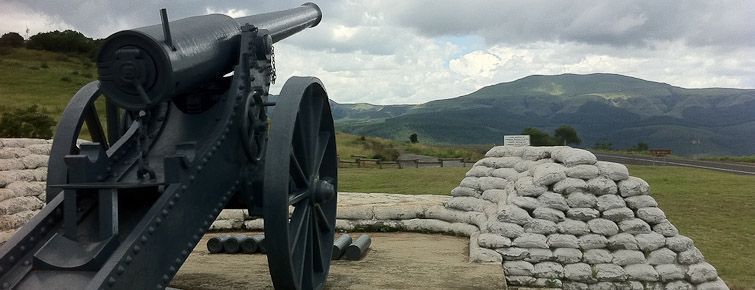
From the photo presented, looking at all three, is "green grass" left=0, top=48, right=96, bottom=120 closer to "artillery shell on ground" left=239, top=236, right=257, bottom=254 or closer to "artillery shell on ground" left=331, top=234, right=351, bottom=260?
"artillery shell on ground" left=239, top=236, right=257, bottom=254

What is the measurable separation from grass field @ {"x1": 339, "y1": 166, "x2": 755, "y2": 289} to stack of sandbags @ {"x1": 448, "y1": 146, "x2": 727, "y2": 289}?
122 cm

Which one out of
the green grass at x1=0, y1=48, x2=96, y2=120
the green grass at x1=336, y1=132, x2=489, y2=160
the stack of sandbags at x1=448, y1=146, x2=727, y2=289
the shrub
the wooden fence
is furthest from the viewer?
the green grass at x1=336, y1=132, x2=489, y2=160

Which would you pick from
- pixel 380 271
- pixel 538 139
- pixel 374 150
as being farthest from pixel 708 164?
pixel 380 271

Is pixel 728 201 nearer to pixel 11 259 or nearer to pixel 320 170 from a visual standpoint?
pixel 320 170

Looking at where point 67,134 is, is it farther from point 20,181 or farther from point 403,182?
point 403,182

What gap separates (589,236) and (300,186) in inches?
159

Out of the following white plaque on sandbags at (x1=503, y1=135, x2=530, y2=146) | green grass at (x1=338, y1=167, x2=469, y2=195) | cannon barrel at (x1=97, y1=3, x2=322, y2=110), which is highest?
cannon barrel at (x1=97, y1=3, x2=322, y2=110)

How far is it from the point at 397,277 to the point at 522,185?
2.50 meters

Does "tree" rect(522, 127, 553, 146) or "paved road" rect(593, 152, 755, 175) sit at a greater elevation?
"tree" rect(522, 127, 553, 146)

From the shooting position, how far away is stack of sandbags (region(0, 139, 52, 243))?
35.0 feet

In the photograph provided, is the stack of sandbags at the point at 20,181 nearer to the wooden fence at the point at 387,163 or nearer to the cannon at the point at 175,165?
the cannon at the point at 175,165

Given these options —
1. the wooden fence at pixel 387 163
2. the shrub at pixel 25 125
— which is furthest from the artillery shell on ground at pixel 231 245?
the wooden fence at pixel 387 163

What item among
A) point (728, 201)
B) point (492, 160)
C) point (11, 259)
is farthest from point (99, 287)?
point (728, 201)

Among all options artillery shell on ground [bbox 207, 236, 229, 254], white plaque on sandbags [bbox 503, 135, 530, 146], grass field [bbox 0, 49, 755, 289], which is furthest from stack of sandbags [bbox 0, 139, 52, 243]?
grass field [bbox 0, 49, 755, 289]
